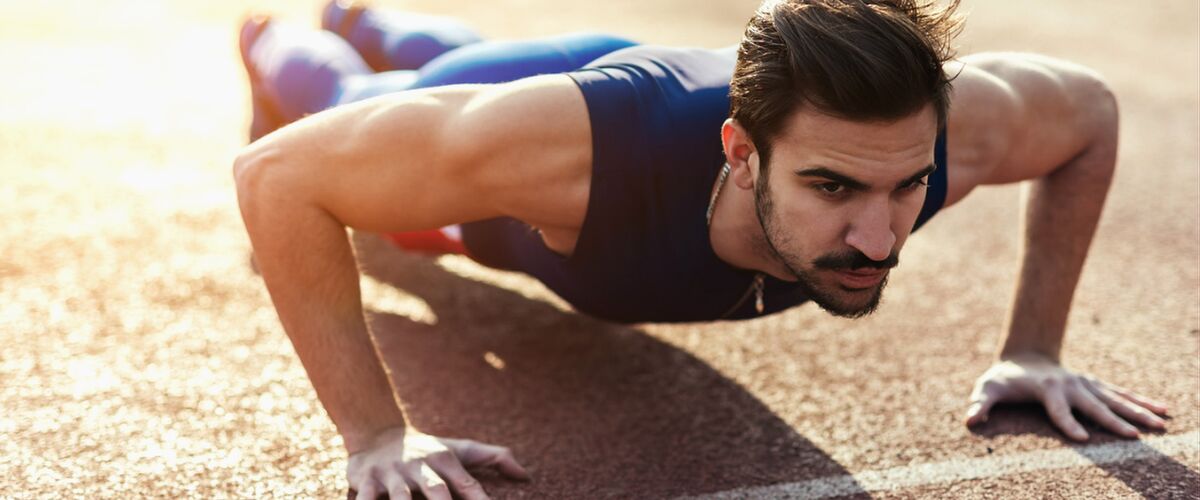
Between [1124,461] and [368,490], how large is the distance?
1.82 meters

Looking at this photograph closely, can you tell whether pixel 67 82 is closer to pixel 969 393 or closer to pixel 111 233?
pixel 111 233

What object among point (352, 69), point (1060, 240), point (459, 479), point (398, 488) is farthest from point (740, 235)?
point (352, 69)

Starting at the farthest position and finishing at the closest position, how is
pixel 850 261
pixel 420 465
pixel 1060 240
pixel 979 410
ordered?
1. pixel 1060 240
2. pixel 979 410
3. pixel 420 465
4. pixel 850 261

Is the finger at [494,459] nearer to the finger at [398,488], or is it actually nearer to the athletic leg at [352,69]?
the finger at [398,488]

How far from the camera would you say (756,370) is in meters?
3.35

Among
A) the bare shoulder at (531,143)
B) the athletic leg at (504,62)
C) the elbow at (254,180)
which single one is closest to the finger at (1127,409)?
the bare shoulder at (531,143)

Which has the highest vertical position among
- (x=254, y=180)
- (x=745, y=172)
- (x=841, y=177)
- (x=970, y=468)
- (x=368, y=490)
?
(x=841, y=177)

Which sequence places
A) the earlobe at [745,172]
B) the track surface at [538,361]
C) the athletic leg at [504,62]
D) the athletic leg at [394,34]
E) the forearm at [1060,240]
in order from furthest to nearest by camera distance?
the athletic leg at [394,34] < the athletic leg at [504,62] < the forearm at [1060,240] < the track surface at [538,361] < the earlobe at [745,172]

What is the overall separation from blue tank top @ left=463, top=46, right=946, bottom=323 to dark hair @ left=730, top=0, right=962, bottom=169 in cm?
19

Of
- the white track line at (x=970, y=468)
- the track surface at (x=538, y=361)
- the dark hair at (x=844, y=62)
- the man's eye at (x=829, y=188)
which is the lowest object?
the track surface at (x=538, y=361)

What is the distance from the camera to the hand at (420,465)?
242 centimetres

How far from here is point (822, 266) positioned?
7.85 ft

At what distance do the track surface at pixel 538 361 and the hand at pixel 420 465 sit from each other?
2.8 inches

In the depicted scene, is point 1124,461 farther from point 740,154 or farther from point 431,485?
point 431,485
